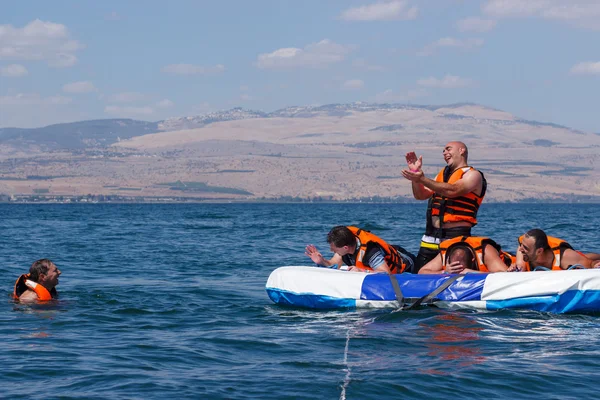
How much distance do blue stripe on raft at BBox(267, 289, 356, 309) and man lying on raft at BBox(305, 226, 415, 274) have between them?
588 millimetres

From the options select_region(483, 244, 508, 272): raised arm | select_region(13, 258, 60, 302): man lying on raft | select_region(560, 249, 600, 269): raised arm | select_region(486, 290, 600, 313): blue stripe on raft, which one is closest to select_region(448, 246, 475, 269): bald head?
select_region(483, 244, 508, 272): raised arm

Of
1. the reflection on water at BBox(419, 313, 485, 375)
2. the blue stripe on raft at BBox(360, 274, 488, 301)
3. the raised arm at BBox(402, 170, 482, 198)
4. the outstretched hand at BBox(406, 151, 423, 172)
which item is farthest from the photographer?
the blue stripe on raft at BBox(360, 274, 488, 301)

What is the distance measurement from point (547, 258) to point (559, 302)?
889 millimetres

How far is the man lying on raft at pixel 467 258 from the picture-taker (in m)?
12.1

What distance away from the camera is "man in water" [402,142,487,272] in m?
11.7

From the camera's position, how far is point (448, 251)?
1218cm

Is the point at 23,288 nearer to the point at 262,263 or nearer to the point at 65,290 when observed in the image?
the point at 65,290

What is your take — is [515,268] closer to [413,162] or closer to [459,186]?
[459,186]

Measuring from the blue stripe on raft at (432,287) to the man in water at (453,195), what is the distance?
661mm

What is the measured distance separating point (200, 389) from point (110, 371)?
4.13 ft

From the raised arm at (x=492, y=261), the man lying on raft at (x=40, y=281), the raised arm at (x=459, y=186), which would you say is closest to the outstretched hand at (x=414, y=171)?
the raised arm at (x=459, y=186)

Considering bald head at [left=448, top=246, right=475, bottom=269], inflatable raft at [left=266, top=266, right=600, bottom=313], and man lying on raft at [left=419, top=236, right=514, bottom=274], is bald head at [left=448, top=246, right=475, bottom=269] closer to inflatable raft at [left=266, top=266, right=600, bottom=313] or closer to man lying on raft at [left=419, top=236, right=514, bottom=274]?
man lying on raft at [left=419, top=236, right=514, bottom=274]

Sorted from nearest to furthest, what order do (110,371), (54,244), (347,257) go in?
(110,371) < (347,257) < (54,244)

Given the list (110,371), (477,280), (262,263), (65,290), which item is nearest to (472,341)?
(477,280)
